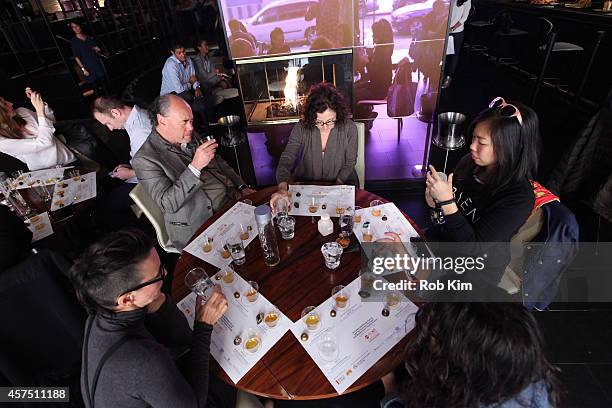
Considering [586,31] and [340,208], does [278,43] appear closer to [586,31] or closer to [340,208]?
[340,208]

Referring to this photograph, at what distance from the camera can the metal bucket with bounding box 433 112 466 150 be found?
3.20 metres

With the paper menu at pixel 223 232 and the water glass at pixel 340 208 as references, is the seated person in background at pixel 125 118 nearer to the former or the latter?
the paper menu at pixel 223 232

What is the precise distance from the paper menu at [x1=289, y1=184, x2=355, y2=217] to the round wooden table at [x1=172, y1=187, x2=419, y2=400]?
6 cm

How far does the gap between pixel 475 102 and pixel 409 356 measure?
229 inches

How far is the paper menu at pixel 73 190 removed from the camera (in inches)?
98.7

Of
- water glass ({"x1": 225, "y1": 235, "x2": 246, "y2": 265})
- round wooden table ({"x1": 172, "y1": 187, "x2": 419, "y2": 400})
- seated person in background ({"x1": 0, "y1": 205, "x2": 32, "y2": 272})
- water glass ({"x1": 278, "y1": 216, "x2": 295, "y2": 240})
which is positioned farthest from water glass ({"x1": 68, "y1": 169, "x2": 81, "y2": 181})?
water glass ({"x1": 278, "y1": 216, "x2": 295, "y2": 240})

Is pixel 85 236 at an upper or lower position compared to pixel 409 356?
lower

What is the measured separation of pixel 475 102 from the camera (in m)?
5.79

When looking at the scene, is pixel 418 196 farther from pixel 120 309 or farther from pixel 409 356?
pixel 120 309

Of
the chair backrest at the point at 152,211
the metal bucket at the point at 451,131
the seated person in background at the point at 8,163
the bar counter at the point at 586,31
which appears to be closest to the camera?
the chair backrest at the point at 152,211

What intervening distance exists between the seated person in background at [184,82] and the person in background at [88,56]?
5.89 ft

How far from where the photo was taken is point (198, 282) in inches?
65.4

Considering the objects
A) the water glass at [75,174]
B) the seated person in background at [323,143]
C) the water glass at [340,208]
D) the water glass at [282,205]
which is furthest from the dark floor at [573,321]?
the water glass at [75,174]

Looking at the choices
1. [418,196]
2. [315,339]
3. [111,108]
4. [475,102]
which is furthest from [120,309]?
[475,102]
